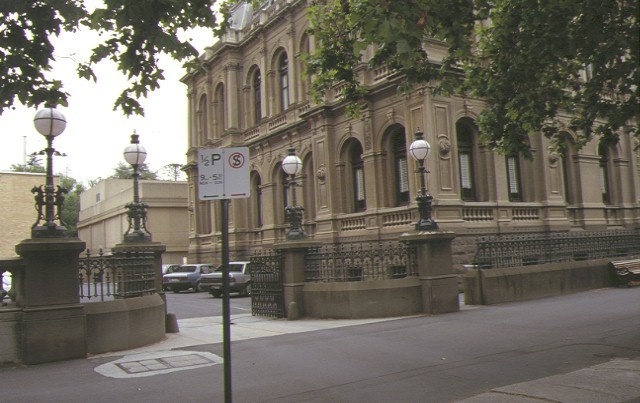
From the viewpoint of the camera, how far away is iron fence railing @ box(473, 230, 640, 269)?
16.6 metres

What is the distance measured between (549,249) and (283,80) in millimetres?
17555

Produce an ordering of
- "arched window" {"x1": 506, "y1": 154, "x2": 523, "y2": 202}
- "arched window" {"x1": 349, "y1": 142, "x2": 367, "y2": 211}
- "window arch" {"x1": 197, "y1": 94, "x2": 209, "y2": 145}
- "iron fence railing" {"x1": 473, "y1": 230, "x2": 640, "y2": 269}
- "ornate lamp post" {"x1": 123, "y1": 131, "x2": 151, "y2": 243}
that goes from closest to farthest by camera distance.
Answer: "ornate lamp post" {"x1": 123, "y1": 131, "x2": 151, "y2": 243}, "iron fence railing" {"x1": 473, "y1": 230, "x2": 640, "y2": 269}, "arched window" {"x1": 506, "y1": 154, "x2": 523, "y2": 202}, "arched window" {"x1": 349, "y1": 142, "x2": 367, "y2": 211}, "window arch" {"x1": 197, "y1": 94, "x2": 209, "y2": 145}

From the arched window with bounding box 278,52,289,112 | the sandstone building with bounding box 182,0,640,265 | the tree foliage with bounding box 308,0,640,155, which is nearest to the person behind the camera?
the tree foliage with bounding box 308,0,640,155

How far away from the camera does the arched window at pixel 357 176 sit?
25.3m

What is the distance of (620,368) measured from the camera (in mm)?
7711

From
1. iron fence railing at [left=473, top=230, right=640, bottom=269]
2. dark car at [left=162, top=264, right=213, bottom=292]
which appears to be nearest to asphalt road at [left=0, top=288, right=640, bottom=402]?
iron fence railing at [left=473, top=230, right=640, bottom=269]

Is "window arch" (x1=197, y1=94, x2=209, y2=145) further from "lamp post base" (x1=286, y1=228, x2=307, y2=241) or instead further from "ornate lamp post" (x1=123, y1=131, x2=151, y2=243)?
"ornate lamp post" (x1=123, y1=131, x2=151, y2=243)

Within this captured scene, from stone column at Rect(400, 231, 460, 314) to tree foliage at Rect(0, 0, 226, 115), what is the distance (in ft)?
26.5

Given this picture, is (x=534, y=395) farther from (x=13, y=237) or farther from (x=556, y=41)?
(x=13, y=237)

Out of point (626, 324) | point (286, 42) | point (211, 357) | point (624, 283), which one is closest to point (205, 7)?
point (211, 357)

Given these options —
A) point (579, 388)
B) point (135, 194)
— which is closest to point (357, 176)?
point (135, 194)

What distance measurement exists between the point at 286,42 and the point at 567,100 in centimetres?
2023

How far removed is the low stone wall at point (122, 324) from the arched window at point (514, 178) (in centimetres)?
1615

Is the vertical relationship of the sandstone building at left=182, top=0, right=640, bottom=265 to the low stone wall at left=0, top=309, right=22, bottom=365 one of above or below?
above
